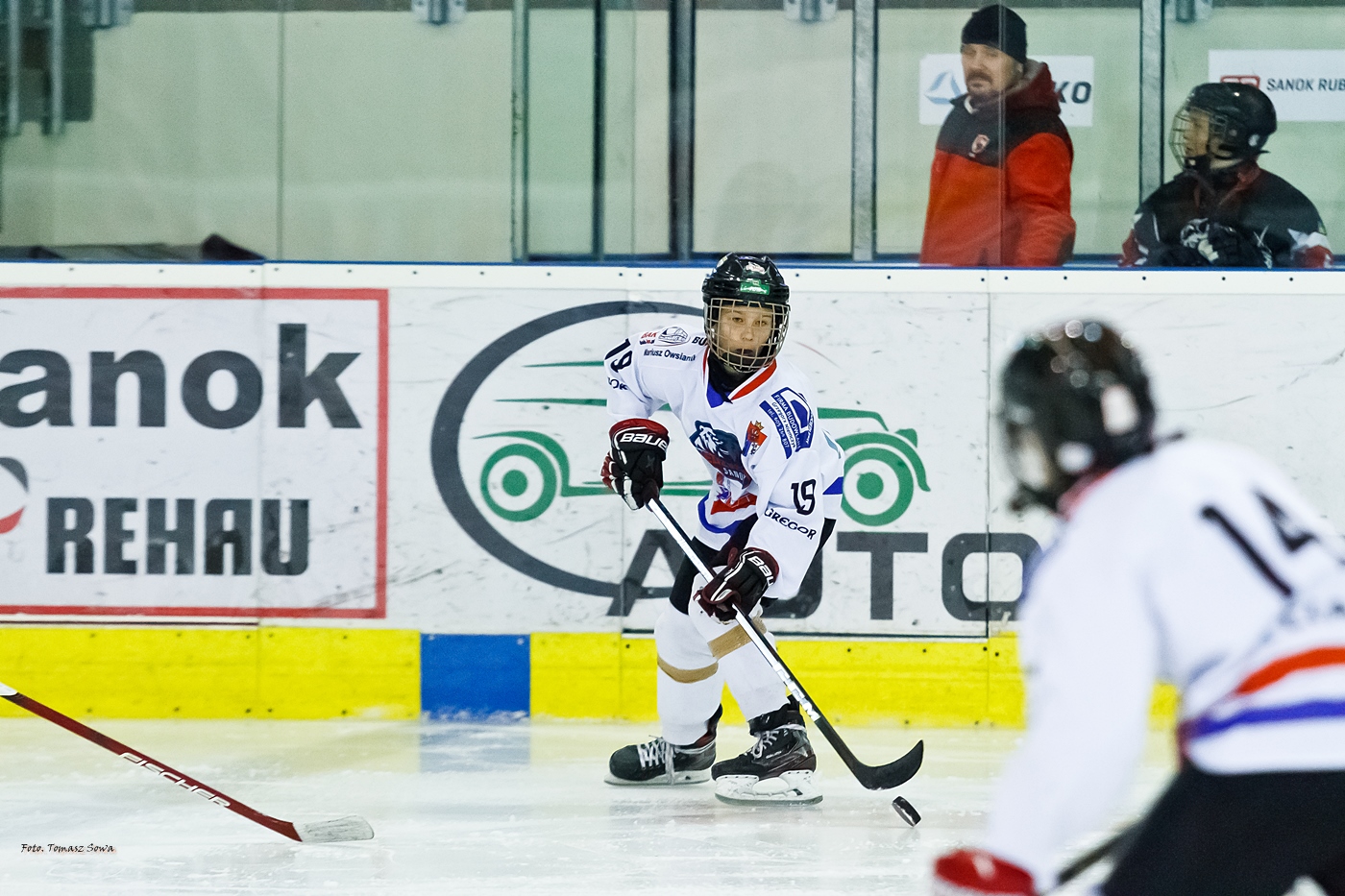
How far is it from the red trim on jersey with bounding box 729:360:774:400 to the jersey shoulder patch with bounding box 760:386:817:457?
4 centimetres

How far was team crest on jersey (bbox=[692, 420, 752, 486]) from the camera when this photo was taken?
3.24 metres

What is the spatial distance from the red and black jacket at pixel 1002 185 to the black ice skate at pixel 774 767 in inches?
54.5

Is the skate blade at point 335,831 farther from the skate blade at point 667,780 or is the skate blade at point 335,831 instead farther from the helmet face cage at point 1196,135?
the helmet face cage at point 1196,135

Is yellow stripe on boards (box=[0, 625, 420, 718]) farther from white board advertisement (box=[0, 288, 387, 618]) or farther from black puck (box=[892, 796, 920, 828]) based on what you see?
black puck (box=[892, 796, 920, 828])

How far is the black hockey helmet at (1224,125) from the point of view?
401cm

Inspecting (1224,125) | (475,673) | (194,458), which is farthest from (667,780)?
(1224,125)

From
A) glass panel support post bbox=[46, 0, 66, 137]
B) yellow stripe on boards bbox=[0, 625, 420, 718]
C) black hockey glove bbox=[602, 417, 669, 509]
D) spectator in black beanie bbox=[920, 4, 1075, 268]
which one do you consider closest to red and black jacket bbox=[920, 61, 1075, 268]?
spectator in black beanie bbox=[920, 4, 1075, 268]

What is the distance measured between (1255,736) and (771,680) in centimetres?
216

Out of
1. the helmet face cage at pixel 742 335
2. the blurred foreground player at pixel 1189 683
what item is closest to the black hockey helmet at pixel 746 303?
the helmet face cage at pixel 742 335

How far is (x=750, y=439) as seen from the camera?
124 inches

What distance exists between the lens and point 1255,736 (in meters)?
1.21

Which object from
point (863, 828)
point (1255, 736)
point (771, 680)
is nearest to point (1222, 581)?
point (1255, 736)

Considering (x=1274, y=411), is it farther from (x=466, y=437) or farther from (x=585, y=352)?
(x=466, y=437)

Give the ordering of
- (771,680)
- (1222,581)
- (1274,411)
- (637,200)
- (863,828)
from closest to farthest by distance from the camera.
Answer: (1222,581) < (863,828) < (771,680) < (1274,411) < (637,200)
